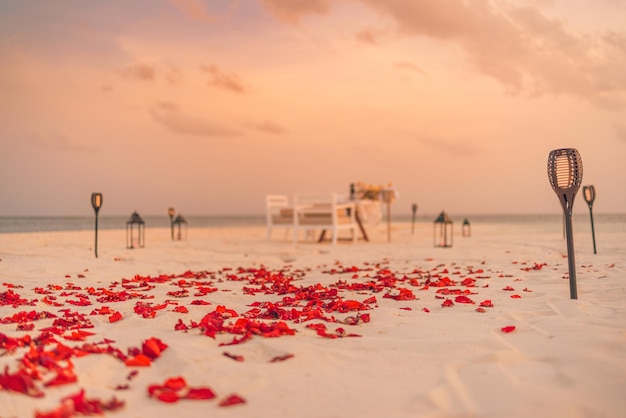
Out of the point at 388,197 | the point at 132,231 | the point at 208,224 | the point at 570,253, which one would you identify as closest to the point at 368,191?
the point at 388,197

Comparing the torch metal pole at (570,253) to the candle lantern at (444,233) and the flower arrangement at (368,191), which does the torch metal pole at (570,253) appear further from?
the flower arrangement at (368,191)

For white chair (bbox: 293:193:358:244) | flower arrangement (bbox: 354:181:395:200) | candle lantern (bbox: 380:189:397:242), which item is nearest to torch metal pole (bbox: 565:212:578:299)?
white chair (bbox: 293:193:358:244)

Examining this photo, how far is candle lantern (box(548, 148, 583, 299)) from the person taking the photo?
340cm

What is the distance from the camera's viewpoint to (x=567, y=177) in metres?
3.43

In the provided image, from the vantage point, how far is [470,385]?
6.24 feet

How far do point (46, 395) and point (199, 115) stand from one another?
1524cm

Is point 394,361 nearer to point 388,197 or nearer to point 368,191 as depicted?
point 388,197

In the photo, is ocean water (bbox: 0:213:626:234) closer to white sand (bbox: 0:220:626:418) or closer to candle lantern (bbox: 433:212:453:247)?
candle lantern (bbox: 433:212:453:247)

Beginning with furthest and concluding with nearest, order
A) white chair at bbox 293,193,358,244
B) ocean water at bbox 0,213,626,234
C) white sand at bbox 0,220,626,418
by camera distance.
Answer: ocean water at bbox 0,213,626,234 → white chair at bbox 293,193,358,244 → white sand at bbox 0,220,626,418

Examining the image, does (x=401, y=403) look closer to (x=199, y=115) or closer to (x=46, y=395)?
(x=46, y=395)

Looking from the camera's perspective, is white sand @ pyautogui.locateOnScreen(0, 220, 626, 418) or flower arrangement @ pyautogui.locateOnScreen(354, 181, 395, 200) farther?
flower arrangement @ pyautogui.locateOnScreen(354, 181, 395, 200)

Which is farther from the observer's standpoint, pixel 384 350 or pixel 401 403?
pixel 384 350

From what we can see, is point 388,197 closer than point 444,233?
No

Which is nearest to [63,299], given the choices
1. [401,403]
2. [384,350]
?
[384,350]
